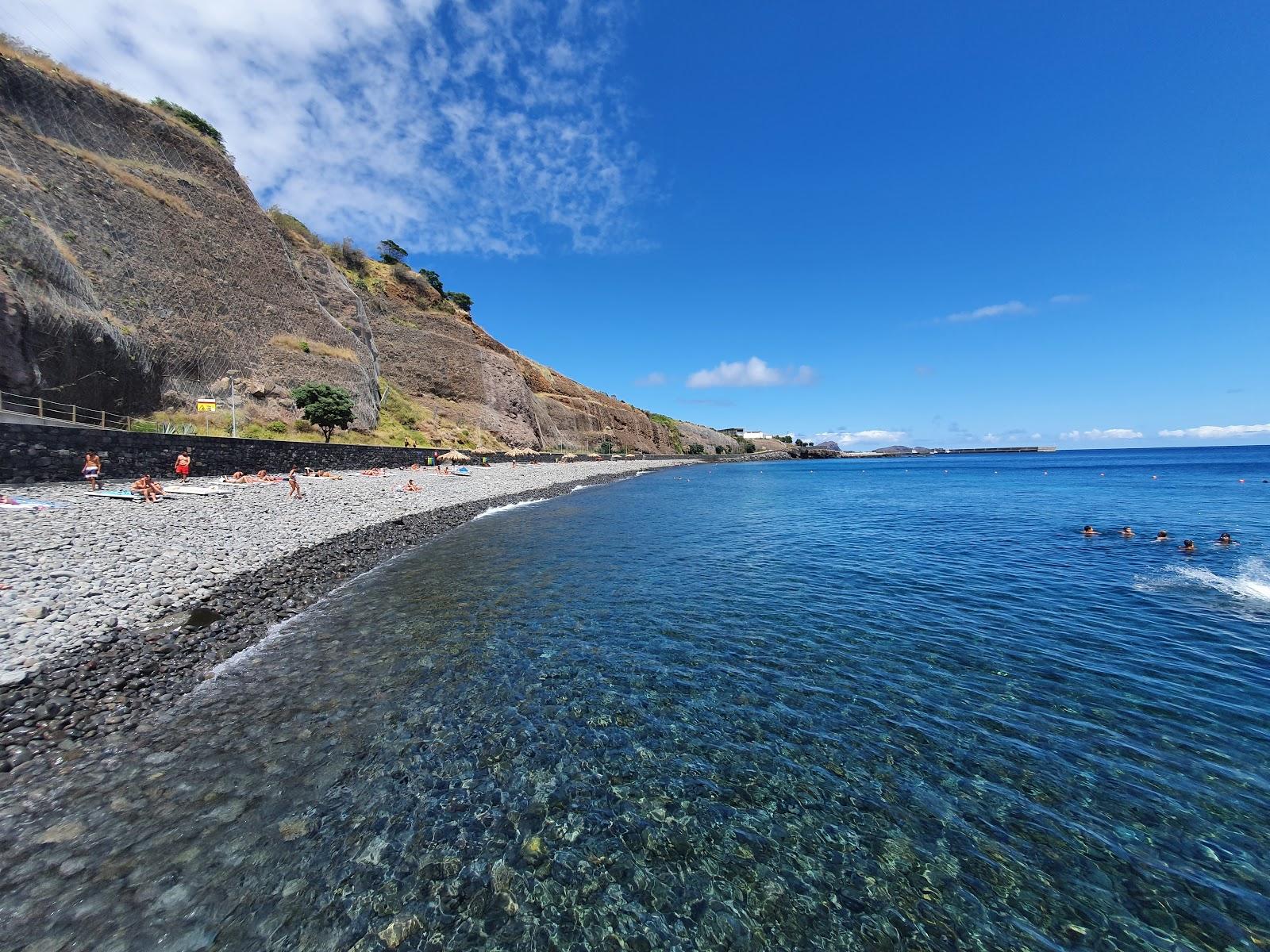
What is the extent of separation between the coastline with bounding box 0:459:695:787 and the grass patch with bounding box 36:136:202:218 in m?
34.2

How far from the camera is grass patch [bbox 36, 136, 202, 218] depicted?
32906 millimetres

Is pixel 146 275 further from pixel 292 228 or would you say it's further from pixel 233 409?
pixel 292 228

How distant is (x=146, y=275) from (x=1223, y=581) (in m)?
56.8

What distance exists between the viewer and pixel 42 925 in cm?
394

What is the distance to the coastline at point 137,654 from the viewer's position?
623cm

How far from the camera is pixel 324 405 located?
3791cm

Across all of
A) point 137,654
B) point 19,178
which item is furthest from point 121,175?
point 137,654

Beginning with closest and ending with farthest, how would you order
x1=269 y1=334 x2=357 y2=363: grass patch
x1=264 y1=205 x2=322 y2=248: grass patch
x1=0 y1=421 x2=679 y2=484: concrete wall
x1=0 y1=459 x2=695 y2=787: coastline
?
1. x1=0 y1=459 x2=695 y2=787: coastline
2. x1=0 y1=421 x2=679 y2=484: concrete wall
3. x1=269 y1=334 x2=357 y2=363: grass patch
4. x1=264 y1=205 x2=322 y2=248: grass patch

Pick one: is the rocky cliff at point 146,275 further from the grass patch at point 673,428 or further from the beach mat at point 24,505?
the grass patch at point 673,428

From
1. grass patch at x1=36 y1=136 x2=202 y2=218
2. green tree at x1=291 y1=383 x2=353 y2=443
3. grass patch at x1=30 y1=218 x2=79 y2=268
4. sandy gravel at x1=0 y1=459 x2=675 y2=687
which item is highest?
grass patch at x1=36 y1=136 x2=202 y2=218

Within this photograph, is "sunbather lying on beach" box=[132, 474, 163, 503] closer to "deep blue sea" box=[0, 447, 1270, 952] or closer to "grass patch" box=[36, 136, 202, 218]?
"deep blue sea" box=[0, 447, 1270, 952]

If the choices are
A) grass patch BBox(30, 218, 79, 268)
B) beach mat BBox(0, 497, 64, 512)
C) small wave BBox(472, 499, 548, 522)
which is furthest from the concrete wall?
grass patch BBox(30, 218, 79, 268)

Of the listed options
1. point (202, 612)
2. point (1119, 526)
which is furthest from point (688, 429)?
point (202, 612)

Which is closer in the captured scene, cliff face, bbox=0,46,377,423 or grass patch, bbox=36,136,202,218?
cliff face, bbox=0,46,377,423
